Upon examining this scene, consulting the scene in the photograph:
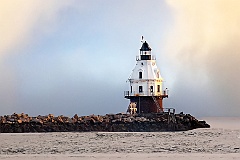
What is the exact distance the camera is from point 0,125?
51.5 m

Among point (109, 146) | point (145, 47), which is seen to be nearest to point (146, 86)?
point (145, 47)

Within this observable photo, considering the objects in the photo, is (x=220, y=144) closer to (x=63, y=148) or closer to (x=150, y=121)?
(x=63, y=148)

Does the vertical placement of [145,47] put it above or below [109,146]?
above

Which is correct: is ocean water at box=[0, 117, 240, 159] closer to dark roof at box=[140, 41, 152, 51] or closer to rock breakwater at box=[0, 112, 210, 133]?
rock breakwater at box=[0, 112, 210, 133]

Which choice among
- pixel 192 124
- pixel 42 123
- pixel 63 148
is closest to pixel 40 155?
pixel 63 148

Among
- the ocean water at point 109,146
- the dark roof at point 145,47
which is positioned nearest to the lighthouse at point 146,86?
the dark roof at point 145,47

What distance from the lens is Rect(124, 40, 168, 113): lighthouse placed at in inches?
2151

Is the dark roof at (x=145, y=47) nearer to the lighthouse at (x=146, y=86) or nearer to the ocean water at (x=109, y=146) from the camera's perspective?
the lighthouse at (x=146, y=86)

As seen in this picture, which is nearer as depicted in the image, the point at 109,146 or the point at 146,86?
the point at 109,146

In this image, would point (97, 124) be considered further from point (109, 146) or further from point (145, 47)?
point (109, 146)

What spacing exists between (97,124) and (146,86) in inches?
236

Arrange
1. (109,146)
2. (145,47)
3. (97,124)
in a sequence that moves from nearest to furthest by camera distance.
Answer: (109,146) < (97,124) < (145,47)

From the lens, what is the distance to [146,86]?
181ft

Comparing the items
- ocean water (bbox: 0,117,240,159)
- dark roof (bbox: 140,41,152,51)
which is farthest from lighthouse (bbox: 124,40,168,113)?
ocean water (bbox: 0,117,240,159)
